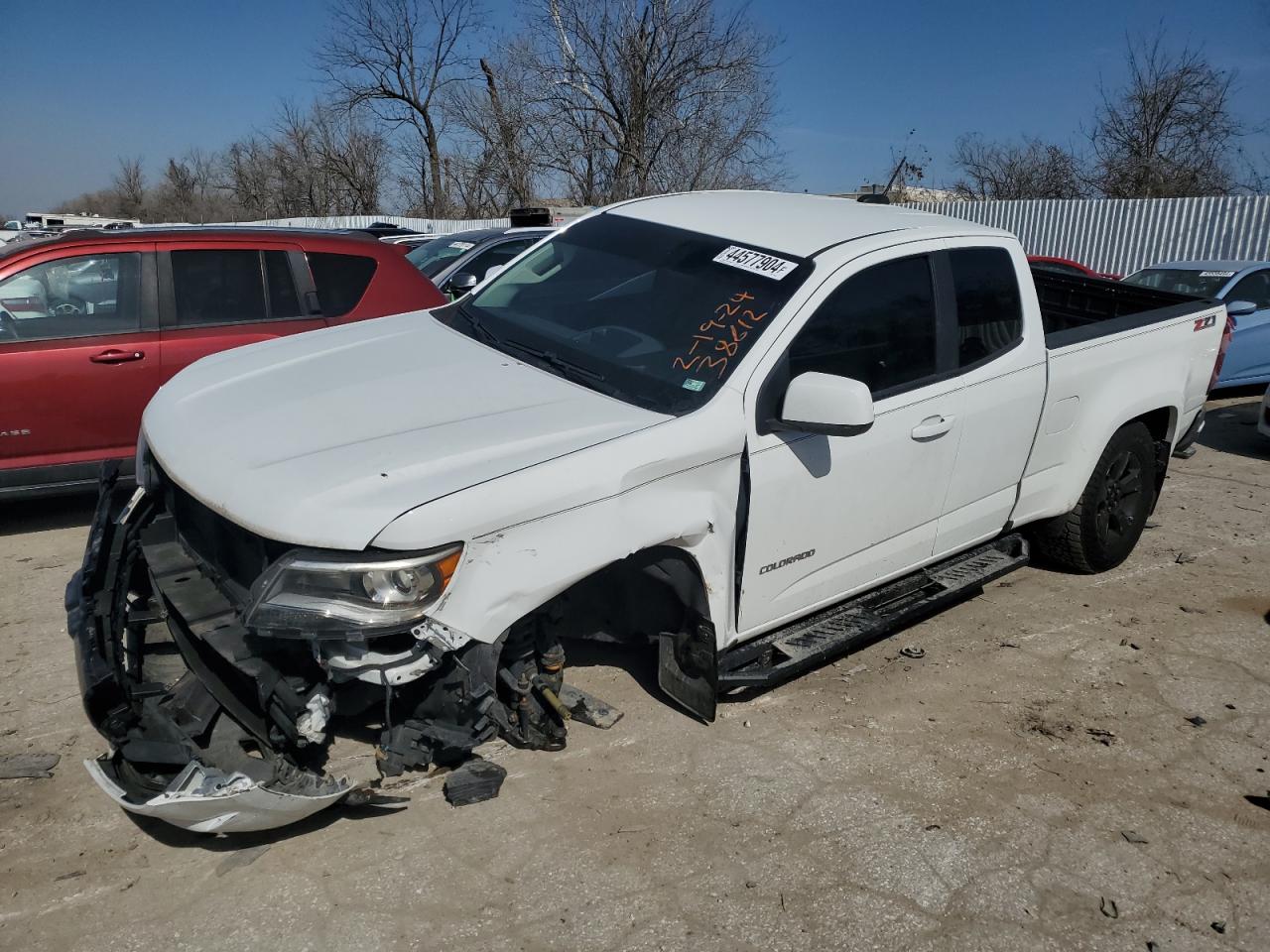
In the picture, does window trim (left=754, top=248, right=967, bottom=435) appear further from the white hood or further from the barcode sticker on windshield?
the white hood

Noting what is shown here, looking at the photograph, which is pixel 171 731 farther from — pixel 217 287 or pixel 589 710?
pixel 217 287

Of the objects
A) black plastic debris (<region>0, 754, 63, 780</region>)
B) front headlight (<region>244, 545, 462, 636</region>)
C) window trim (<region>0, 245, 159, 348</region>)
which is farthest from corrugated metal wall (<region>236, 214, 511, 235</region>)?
front headlight (<region>244, 545, 462, 636</region>)

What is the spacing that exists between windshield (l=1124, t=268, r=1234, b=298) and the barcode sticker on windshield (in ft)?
27.4

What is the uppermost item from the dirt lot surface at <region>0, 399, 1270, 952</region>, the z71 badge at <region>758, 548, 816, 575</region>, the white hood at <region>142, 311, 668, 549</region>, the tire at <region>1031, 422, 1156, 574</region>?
the white hood at <region>142, 311, 668, 549</region>

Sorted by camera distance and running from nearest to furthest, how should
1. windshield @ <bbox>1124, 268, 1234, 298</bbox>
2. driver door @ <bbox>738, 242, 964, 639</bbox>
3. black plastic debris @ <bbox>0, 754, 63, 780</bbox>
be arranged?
black plastic debris @ <bbox>0, 754, 63, 780</bbox>, driver door @ <bbox>738, 242, 964, 639</bbox>, windshield @ <bbox>1124, 268, 1234, 298</bbox>

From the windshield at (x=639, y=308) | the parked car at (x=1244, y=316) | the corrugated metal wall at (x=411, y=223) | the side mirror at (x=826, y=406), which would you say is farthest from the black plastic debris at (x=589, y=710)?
the corrugated metal wall at (x=411, y=223)

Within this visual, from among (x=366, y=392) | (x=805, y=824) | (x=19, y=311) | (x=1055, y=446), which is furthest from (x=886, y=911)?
(x=19, y=311)

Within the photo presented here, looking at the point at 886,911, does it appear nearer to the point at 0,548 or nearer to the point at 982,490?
the point at 982,490

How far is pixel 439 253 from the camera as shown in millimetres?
11680

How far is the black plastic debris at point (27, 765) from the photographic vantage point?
3266 mm

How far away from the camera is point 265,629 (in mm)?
2578

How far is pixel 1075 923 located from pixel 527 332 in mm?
2777

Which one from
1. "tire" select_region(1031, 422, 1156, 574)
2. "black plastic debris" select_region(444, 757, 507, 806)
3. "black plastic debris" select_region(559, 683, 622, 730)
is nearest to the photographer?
"black plastic debris" select_region(444, 757, 507, 806)

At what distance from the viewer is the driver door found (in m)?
3.43
